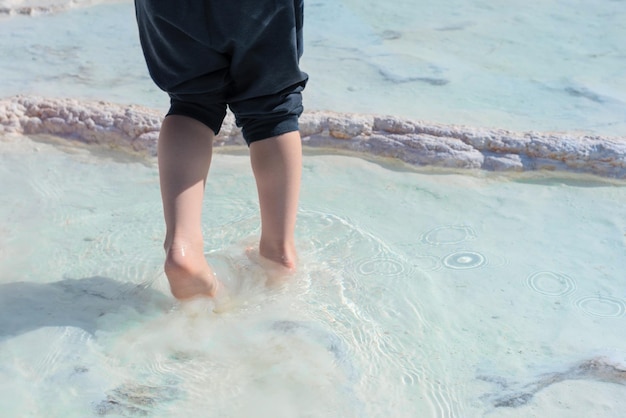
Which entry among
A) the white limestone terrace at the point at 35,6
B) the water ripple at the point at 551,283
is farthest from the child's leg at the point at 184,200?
the white limestone terrace at the point at 35,6

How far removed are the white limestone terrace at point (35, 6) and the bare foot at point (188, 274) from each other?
289cm

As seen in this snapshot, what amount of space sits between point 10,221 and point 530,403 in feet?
4.64

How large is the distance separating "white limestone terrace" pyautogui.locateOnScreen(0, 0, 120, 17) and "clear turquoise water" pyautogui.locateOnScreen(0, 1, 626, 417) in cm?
115

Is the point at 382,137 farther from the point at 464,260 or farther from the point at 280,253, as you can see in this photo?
the point at 280,253

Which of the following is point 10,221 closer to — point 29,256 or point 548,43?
point 29,256

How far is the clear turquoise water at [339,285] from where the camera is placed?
163cm

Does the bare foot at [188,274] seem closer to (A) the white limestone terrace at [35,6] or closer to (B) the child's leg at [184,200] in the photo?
(B) the child's leg at [184,200]

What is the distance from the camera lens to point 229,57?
5.99ft

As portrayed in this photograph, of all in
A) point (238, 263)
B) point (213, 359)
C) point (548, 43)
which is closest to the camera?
point (213, 359)

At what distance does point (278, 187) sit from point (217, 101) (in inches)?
9.3

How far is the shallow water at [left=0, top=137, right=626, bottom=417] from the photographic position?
1631 mm

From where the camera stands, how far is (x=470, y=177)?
254 cm

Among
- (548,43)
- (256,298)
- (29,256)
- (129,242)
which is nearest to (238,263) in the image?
(256,298)

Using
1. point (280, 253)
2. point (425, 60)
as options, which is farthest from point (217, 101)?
point (425, 60)
